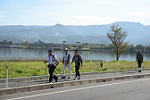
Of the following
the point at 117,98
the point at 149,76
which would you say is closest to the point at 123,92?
the point at 117,98

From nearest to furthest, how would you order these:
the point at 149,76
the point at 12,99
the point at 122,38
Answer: the point at 12,99
the point at 149,76
the point at 122,38

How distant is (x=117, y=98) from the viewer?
1064 centimetres

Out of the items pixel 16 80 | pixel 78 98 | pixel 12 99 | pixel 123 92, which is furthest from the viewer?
pixel 16 80

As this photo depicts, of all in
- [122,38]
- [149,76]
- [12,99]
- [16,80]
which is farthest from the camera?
[122,38]

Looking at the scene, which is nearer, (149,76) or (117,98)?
(117,98)

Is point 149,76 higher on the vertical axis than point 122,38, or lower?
lower

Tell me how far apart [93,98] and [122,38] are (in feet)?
157

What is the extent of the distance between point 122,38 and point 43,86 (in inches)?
1828

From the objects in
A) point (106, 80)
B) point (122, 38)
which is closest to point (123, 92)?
point (106, 80)

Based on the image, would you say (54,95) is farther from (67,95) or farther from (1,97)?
(1,97)

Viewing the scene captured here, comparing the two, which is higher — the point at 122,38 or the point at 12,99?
the point at 122,38

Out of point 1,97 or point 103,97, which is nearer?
point 1,97

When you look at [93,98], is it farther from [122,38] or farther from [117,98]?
[122,38]

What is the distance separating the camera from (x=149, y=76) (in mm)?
20406
